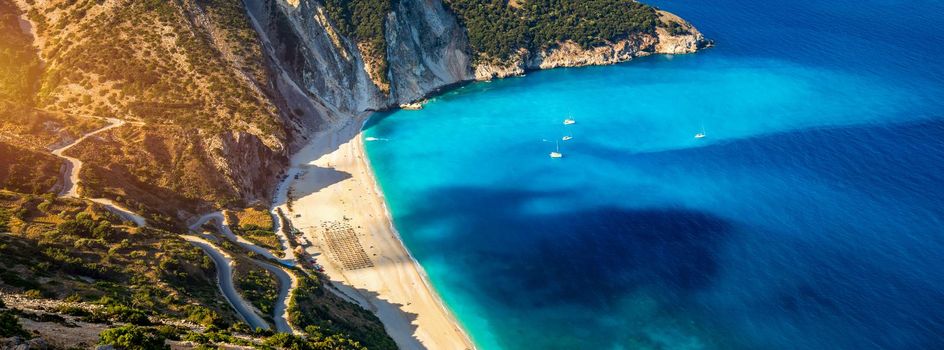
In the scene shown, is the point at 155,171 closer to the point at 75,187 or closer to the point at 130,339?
the point at 75,187

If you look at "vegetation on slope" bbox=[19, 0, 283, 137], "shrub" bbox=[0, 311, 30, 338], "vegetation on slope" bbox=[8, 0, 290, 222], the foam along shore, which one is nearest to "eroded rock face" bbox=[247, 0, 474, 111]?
"vegetation on slope" bbox=[8, 0, 290, 222]

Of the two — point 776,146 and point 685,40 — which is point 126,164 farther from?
point 685,40

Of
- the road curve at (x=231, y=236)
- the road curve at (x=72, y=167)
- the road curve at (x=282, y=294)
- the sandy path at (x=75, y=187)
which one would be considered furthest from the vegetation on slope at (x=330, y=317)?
the road curve at (x=72, y=167)

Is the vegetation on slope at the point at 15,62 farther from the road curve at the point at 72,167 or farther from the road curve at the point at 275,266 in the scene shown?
the road curve at the point at 275,266

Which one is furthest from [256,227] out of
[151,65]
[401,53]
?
[401,53]

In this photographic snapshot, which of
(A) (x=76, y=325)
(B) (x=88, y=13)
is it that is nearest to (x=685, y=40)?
(B) (x=88, y=13)

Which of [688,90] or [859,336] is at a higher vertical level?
[688,90]

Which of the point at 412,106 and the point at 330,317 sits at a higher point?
the point at 412,106
